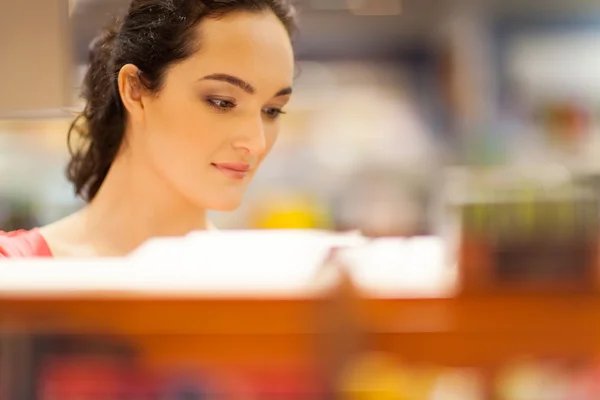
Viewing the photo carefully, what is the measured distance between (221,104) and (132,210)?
0.25 meters

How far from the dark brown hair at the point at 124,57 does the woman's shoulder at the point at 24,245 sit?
0.38ft

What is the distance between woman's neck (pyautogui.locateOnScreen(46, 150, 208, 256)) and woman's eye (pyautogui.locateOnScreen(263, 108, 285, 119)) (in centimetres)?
21

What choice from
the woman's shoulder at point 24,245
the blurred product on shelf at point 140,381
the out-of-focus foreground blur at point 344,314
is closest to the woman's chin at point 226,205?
the out-of-focus foreground blur at point 344,314

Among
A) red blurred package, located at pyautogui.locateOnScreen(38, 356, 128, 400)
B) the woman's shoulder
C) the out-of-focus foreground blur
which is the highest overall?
the woman's shoulder

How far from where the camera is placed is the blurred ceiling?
1.44 m

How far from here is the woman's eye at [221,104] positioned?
3.88 feet

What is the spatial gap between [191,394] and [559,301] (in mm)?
305

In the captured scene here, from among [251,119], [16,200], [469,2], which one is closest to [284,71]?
[251,119]

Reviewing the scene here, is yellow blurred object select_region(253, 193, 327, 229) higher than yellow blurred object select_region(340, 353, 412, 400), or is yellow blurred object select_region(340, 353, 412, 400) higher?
yellow blurred object select_region(253, 193, 327, 229)

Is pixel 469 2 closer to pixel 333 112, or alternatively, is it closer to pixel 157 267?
pixel 333 112

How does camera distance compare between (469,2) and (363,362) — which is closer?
(363,362)

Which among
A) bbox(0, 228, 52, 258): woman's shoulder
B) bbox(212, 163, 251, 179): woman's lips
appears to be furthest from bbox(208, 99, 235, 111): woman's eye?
bbox(0, 228, 52, 258): woman's shoulder

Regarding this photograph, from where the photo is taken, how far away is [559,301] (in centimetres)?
55

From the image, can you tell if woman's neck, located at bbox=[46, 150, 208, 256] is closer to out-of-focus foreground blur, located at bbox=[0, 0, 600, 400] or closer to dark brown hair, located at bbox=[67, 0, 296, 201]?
dark brown hair, located at bbox=[67, 0, 296, 201]
